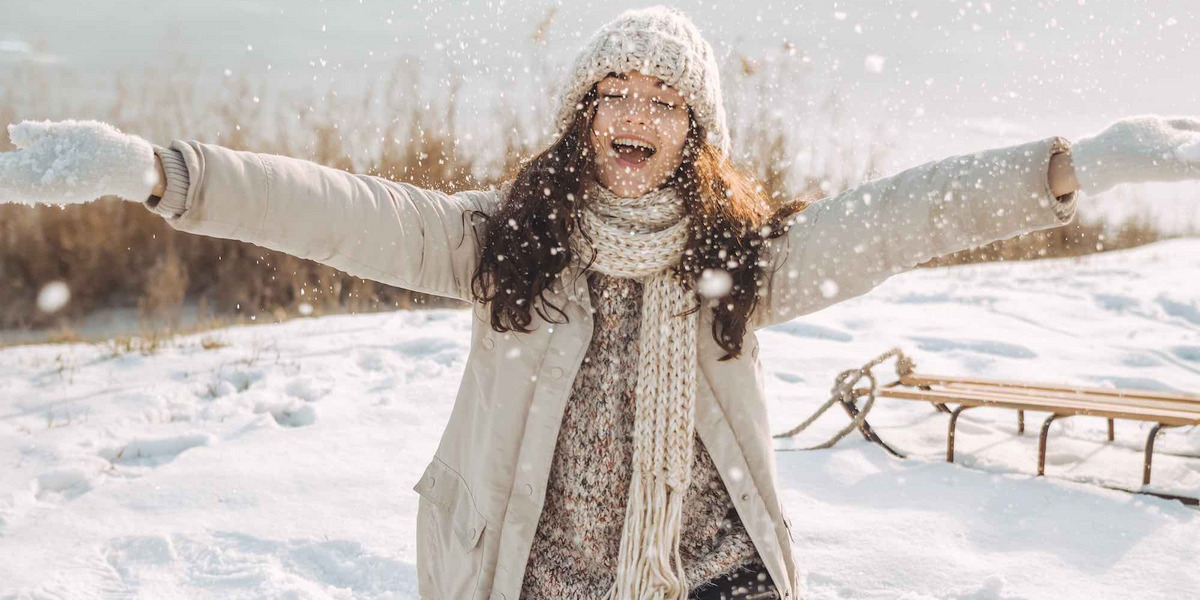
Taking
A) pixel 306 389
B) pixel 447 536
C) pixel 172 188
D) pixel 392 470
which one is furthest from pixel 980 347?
pixel 172 188

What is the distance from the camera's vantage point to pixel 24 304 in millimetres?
8016

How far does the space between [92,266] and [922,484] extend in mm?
7819

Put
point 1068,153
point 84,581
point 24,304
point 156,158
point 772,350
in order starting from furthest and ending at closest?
point 24,304
point 772,350
point 84,581
point 1068,153
point 156,158

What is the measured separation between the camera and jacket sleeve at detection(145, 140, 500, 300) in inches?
58.9

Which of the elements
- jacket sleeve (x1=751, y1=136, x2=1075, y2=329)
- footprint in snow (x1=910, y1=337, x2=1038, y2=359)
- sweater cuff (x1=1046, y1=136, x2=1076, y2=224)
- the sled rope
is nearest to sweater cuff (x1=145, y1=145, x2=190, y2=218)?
jacket sleeve (x1=751, y1=136, x2=1075, y2=329)

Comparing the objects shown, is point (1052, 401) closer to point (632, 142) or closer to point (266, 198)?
point (632, 142)

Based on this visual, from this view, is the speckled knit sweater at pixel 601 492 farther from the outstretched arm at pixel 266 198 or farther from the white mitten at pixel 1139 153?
the white mitten at pixel 1139 153

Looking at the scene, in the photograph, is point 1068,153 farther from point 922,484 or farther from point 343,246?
point 922,484

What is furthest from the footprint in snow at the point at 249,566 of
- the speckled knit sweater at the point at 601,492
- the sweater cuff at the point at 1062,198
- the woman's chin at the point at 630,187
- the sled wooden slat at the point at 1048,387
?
the sled wooden slat at the point at 1048,387

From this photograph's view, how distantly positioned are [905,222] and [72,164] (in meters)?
1.57

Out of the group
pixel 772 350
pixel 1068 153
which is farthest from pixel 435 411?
pixel 1068 153

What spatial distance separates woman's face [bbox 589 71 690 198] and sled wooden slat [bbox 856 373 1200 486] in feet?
7.49

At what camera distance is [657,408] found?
1934mm

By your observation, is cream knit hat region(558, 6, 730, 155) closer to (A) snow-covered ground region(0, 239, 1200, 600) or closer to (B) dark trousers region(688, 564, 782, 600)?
(B) dark trousers region(688, 564, 782, 600)
